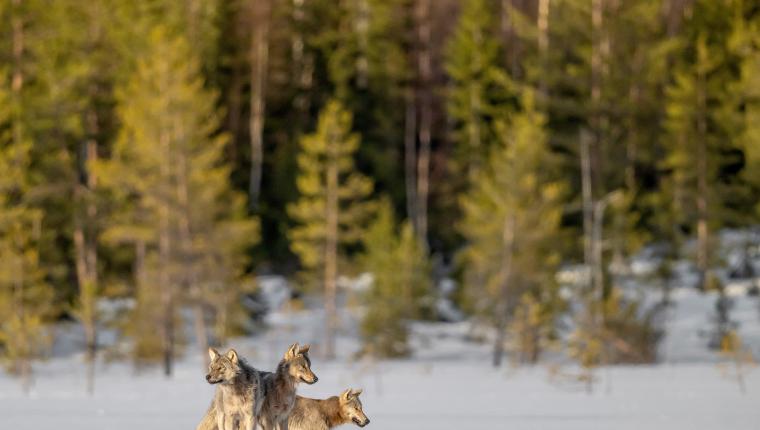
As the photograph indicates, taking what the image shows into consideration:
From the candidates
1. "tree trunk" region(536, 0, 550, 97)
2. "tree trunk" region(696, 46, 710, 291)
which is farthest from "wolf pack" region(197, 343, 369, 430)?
"tree trunk" region(696, 46, 710, 291)

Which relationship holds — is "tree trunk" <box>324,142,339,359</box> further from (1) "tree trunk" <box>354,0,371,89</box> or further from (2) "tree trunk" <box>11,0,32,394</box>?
(1) "tree trunk" <box>354,0,371,89</box>

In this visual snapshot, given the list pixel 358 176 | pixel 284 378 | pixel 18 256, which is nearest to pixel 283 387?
pixel 284 378

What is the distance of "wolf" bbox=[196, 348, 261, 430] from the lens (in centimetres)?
699

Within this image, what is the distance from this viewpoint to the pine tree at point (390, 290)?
32844 mm

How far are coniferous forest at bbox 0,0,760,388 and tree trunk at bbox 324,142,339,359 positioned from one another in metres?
0.07

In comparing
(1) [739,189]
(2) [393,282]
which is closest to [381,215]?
(2) [393,282]

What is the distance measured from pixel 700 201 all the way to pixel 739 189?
4.22ft

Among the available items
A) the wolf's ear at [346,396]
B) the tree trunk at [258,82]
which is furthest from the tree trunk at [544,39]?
the wolf's ear at [346,396]

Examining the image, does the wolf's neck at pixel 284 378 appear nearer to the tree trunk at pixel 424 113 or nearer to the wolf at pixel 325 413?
the wolf at pixel 325 413

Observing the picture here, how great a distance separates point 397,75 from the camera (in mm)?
44812

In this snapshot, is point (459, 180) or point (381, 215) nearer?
point (381, 215)

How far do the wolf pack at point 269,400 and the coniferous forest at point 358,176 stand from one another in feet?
45.0

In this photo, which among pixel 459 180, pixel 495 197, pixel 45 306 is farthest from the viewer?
pixel 459 180

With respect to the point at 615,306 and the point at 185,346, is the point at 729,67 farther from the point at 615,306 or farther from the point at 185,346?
the point at 185,346
